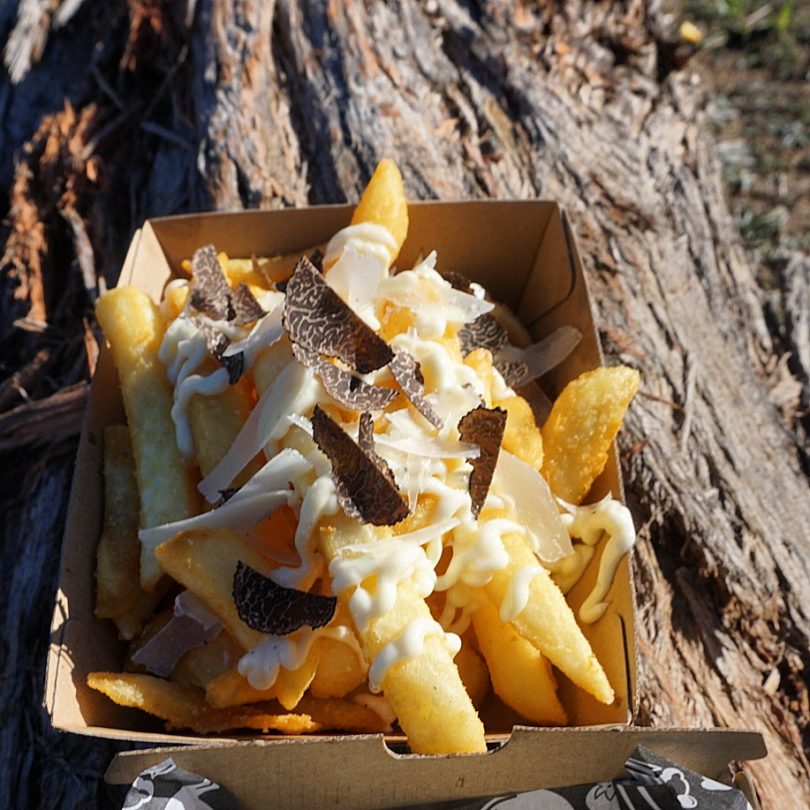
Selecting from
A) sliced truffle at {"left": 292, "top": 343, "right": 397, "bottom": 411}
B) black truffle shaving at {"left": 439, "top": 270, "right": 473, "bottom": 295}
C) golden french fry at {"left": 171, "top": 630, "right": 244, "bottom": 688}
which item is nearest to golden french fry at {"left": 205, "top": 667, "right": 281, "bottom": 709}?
golden french fry at {"left": 171, "top": 630, "right": 244, "bottom": 688}

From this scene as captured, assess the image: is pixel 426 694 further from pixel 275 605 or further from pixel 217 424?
pixel 217 424

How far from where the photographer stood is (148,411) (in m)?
2.86

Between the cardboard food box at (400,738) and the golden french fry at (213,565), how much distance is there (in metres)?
0.31

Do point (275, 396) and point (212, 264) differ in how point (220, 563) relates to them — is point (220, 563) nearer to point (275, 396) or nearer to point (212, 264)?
point (275, 396)

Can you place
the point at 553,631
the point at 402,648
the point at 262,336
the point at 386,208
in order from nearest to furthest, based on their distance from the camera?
1. the point at 402,648
2. the point at 553,631
3. the point at 262,336
4. the point at 386,208

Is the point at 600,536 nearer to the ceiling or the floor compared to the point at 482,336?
nearer to the floor

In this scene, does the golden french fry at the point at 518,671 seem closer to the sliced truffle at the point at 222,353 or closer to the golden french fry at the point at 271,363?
the golden french fry at the point at 271,363

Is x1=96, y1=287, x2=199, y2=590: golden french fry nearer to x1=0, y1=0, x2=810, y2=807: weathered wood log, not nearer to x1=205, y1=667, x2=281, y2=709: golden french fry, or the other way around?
x1=205, y1=667, x2=281, y2=709: golden french fry

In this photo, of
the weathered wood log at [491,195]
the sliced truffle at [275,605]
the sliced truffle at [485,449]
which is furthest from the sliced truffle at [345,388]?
the weathered wood log at [491,195]

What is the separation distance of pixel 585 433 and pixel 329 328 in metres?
0.84

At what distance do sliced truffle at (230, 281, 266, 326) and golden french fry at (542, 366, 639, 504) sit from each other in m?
1.03

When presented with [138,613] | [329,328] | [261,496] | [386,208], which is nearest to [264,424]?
[261,496]

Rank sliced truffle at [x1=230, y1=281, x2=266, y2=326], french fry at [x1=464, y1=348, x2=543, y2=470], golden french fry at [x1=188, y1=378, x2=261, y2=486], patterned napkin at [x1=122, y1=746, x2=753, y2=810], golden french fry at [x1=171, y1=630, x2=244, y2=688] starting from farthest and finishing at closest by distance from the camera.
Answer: sliced truffle at [x1=230, y1=281, x2=266, y2=326] → french fry at [x1=464, y1=348, x2=543, y2=470] → golden french fry at [x1=188, y1=378, x2=261, y2=486] → golden french fry at [x1=171, y1=630, x2=244, y2=688] → patterned napkin at [x1=122, y1=746, x2=753, y2=810]

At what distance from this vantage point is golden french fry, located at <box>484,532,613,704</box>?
2.32 metres
